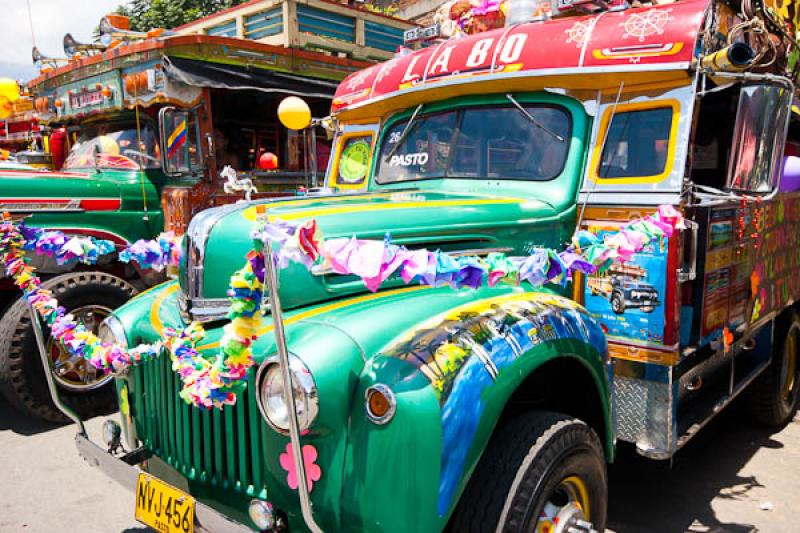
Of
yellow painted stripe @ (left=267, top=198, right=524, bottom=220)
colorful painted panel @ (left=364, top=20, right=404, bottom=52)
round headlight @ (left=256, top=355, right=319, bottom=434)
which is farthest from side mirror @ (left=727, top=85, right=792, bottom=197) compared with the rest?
colorful painted panel @ (left=364, top=20, right=404, bottom=52)

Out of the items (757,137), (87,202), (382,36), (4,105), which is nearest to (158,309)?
(757,137)

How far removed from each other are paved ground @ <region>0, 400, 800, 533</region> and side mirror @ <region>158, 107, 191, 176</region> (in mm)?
2349

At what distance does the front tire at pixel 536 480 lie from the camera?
73.7 inches

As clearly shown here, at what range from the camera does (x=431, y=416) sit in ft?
5.68

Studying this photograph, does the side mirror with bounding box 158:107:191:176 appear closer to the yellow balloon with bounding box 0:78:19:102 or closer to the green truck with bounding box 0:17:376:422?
the green truck with bounding box 0:17:376:422

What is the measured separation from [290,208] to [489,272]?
1.01 m

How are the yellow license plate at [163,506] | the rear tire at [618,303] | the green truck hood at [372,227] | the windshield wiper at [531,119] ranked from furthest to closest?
the windshield wiper at [531,119]
the rear tire at [618,303]
the green truck hood at [372,227]
the yellow license plate at [163,506]

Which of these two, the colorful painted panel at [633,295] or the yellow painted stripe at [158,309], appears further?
the colorful painted panel at [633,295]

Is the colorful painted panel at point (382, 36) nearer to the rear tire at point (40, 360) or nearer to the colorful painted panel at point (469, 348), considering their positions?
the rear tire at point (40, 360)

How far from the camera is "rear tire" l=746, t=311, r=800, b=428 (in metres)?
4.23

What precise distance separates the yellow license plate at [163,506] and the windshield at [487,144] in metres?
2.05

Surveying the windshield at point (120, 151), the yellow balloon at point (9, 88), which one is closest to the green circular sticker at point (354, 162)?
the windshield at point (120, 151)

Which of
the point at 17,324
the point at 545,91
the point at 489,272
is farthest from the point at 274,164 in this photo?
the point at 489,272

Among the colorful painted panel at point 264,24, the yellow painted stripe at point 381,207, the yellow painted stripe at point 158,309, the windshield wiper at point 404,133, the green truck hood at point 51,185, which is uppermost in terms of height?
the colorful painted panel at point 264,24
